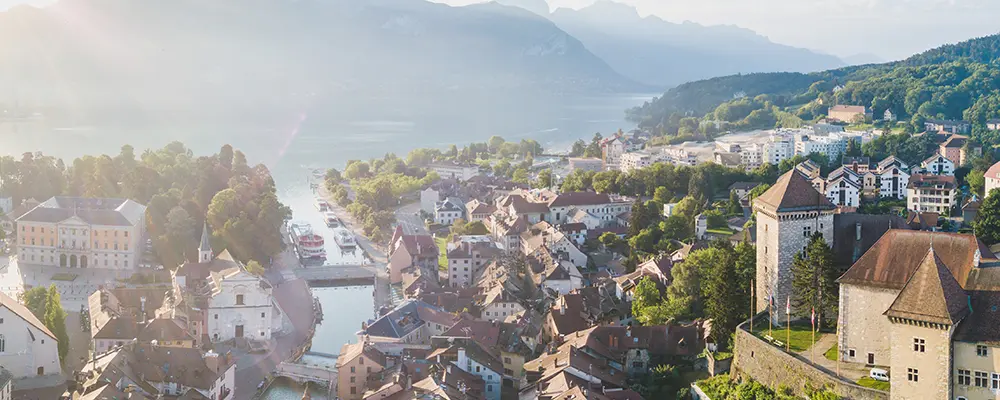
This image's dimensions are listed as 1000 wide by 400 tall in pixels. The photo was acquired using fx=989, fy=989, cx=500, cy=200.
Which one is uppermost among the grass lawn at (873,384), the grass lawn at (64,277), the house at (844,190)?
the house at (844,190)

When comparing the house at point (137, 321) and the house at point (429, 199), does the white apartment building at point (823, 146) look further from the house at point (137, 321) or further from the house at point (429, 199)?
the house at point (137, 321)

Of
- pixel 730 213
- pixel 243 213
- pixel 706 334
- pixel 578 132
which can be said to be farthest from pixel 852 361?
pixel 578 132

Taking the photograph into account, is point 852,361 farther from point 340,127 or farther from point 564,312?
point 340,127

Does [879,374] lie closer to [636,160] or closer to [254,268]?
[254,268]

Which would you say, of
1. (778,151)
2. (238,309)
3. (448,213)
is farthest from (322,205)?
(238,309)

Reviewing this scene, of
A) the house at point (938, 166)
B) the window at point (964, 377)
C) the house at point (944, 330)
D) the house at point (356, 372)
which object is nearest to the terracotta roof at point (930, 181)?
the house at point (938, 166)

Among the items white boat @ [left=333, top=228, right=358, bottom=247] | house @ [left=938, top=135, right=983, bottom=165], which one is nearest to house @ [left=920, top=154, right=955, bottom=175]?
house @ [left=938, top=135, right=983, bottom=165]
